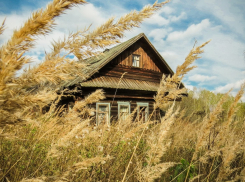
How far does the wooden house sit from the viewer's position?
1149 centimetres

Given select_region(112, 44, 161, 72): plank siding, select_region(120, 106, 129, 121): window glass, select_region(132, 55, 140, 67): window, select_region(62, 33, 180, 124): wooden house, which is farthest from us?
select_region(132, 55, 140, 67): window

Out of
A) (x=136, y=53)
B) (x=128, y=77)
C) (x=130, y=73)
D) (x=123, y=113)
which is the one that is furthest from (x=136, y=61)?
(x=123, y=113)

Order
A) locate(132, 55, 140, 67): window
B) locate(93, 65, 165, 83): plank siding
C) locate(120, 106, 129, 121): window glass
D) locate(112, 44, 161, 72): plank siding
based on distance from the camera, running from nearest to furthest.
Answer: locate(120, 106, 129, 121): window glass < locate(93, 65, 165, 83): plank siding < locate(112, 44, 161, 72): plank siding < locate(132, 55, 140, 67): window

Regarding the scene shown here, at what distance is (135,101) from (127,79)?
1.79 m

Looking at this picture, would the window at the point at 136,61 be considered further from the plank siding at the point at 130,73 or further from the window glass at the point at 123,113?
the window glass at the point at 123,113

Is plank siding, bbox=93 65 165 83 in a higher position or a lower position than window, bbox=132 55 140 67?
lower

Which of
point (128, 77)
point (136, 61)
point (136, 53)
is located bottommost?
point (128, 77)

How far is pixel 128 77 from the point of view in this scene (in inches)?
532

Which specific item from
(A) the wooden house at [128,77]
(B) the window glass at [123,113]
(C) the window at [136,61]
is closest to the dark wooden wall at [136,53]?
(A) the wooden house at [128,77]

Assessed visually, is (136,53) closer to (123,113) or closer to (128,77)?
(128,77)

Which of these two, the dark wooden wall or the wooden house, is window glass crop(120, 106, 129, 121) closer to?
the wooden house

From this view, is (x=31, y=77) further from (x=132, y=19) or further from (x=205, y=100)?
(x=205, y=100)

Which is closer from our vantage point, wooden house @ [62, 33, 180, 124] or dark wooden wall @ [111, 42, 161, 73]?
wooden house @ [62, 33, 180, 124]

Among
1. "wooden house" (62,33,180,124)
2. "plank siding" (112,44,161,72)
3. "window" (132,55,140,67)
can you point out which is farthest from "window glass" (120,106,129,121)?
"window" (132,55,140,67)
